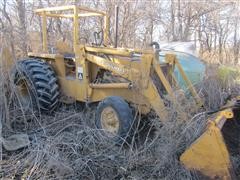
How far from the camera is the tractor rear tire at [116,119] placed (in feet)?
14.6

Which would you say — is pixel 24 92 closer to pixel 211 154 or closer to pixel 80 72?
pixel 80 72

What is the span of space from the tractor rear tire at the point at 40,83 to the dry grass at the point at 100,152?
0.83 m

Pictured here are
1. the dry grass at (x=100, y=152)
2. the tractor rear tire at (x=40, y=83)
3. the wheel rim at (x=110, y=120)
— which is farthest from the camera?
the tractor rear tire at (x=40, y=83)

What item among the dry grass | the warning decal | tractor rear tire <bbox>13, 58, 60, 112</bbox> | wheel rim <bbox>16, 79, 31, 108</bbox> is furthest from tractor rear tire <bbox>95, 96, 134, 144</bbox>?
wheel rim <bbox>16, 79, 31, 108</bbox>

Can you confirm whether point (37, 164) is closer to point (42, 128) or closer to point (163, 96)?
point (42, 128)

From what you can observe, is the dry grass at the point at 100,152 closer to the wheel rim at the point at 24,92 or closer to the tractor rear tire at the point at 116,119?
the tractor rear tire at the point at 116,119

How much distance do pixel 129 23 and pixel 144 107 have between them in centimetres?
955

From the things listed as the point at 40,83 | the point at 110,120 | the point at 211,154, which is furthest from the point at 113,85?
the point at 211,154

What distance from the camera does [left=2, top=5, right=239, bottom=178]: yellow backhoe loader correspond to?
3398mm

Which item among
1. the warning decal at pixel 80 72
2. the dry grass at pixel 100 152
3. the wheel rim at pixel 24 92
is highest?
the warning decal at pixel 80 72

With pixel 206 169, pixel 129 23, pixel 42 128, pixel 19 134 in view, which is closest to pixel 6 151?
pixel 19 134

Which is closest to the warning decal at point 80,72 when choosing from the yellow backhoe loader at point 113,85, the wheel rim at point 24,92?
the yellow backhoe loader at point 113,85

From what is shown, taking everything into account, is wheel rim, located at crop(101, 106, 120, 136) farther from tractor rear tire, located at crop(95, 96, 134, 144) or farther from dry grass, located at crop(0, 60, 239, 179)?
dry grass, located at crop(0, 60, 239, 179)

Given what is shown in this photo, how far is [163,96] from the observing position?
457cm
